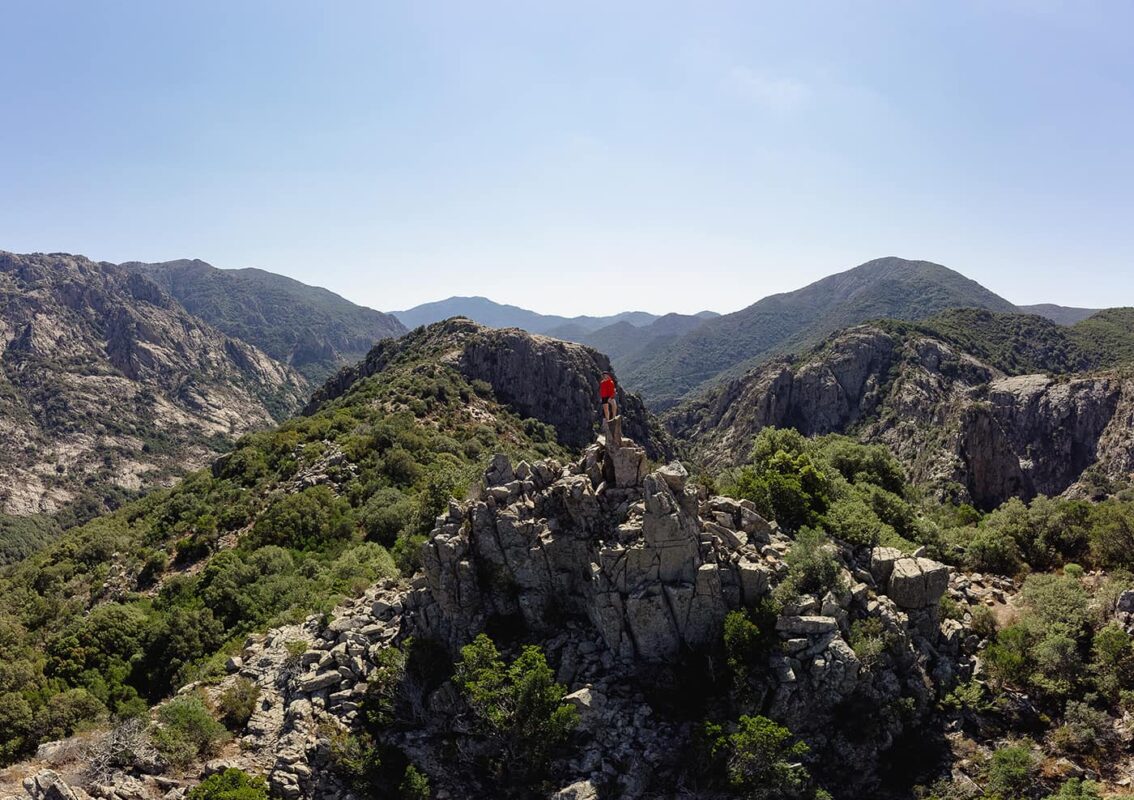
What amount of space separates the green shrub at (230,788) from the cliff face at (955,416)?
124086 mm

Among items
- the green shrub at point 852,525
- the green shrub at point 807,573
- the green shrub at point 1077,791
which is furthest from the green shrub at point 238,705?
the green shrub at point 1077,791

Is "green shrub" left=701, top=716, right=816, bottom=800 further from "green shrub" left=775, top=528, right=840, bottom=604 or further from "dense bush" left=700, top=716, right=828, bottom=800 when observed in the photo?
"green shrub" left=775, top=528, right=840, bottom=604

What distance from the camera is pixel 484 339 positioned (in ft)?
430

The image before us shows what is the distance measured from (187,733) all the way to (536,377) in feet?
355

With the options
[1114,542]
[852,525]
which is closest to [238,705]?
[852,525]

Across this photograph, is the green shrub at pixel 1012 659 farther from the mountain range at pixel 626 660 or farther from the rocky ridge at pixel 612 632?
the rocky ridge at pixel 612 632

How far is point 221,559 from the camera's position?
161 feet

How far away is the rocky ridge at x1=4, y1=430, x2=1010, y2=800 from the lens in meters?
22.8

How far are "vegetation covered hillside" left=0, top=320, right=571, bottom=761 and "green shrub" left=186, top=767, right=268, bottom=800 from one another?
2.78 m

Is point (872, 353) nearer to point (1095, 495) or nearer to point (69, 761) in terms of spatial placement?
point (1095, 495)

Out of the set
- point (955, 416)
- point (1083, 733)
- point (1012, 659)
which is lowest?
point (1083, 733)

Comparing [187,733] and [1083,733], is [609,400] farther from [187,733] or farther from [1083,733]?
[1083,733]

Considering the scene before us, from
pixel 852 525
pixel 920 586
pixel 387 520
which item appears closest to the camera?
pixel 920 586

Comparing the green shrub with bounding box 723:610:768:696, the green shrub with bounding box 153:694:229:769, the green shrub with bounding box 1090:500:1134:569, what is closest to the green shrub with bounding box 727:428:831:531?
the green shrub with bounding box 723:610:768:696
